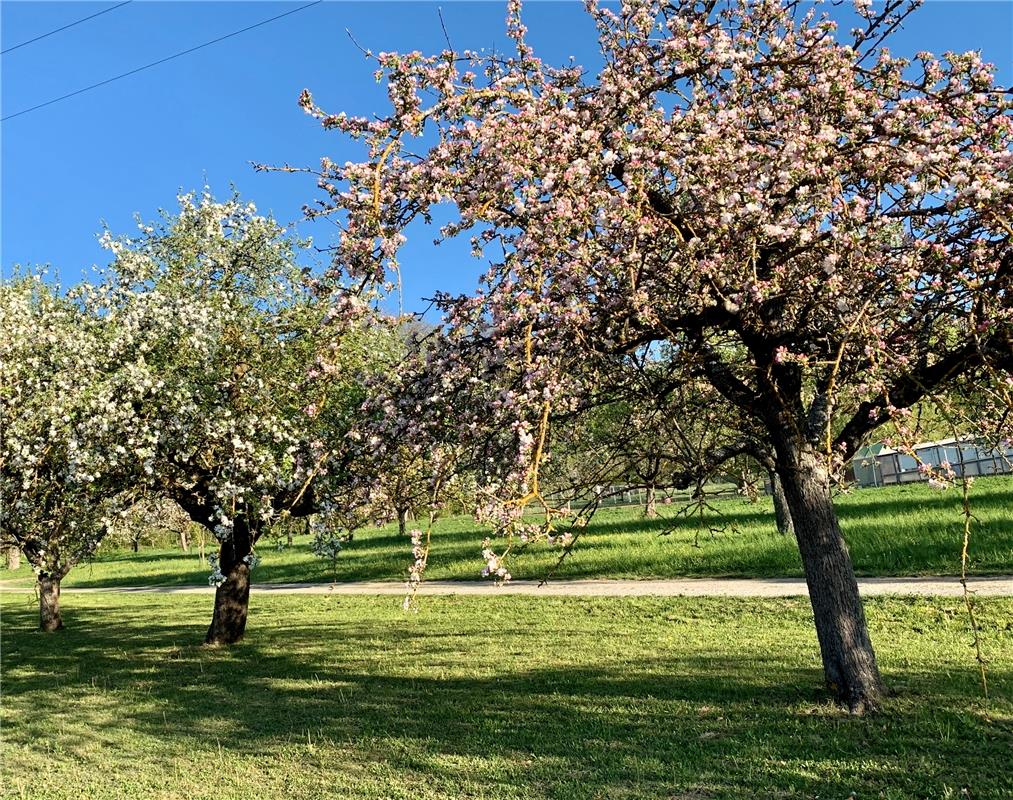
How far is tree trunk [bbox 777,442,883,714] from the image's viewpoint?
7020mm

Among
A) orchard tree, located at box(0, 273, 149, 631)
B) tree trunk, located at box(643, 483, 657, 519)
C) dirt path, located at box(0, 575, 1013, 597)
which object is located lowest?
dirt path, located at box(0, 575, 1013, 597)

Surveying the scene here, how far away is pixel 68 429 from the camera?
30.6 feet

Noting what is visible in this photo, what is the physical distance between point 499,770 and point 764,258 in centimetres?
475

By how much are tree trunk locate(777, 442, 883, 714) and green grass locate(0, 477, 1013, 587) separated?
284cm

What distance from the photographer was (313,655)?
1271 cm

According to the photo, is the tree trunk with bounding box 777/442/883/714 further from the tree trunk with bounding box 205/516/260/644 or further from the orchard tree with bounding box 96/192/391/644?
the tree trunk with bounding box 205/516/260/644

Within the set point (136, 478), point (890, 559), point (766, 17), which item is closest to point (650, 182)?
point (766, 17)

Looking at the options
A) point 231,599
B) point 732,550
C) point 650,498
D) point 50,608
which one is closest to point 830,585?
point 650,498

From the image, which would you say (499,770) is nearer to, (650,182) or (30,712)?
(650,182)

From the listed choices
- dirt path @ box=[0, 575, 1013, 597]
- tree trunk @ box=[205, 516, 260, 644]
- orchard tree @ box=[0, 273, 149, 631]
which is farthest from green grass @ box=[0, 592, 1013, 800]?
orchard tree @ box=[0, 273, 149, 631]

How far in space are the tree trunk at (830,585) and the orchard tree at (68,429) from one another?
25.7 ft

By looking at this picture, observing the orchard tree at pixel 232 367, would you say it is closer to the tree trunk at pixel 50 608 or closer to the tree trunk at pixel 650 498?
the tree trunk at pixel 650 498

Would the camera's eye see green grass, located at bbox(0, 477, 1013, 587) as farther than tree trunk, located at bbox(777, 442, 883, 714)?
Yes

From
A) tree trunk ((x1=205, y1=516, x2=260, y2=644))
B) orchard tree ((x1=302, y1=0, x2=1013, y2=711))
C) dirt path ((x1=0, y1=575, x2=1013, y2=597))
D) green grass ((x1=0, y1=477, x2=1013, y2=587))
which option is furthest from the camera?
green grass ((x1=0, y1=477, x2=1013, y2=587))
